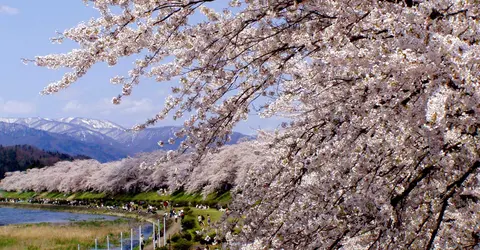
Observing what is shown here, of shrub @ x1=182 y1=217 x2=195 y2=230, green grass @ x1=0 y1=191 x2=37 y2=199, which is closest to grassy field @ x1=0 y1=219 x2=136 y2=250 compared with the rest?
shrub @ x1=182 y1=217 x2=195 y2=230

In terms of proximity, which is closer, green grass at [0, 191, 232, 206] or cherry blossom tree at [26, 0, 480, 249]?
cherry blossom tree at [26, 0, 480, 249]

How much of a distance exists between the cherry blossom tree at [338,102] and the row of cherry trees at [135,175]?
33.1 inches

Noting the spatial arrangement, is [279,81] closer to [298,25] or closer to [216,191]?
[298,25]

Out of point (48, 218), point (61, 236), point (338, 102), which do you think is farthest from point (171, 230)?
point (338, 102)

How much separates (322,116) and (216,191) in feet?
126

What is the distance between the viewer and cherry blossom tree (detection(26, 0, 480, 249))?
235 centimetres

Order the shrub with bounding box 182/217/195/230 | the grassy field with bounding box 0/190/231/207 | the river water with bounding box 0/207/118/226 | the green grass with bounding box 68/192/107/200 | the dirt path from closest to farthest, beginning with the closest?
the dirt path → the shrub with bounding box 182/217/195/230 → the grassy field with bounding box 0/190/231/207 → the river water with bounding box 0/207/118/226 → the green grass with bounding box 68/192/107/200

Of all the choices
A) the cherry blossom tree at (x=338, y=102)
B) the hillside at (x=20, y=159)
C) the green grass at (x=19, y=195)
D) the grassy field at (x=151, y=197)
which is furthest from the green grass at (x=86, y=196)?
the cherry blossom tree at (x=338, y=102)

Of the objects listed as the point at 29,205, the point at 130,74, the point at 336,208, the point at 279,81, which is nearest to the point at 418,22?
the point at 336,208

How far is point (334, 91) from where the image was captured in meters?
3.53

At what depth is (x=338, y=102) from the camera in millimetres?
3428

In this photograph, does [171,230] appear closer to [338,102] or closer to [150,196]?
[338,102]

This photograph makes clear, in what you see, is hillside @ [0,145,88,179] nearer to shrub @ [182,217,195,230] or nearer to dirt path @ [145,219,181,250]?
dirt path @ [145,219,181,250]

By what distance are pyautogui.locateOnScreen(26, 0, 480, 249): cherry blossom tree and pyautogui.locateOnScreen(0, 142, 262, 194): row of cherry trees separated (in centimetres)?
84
